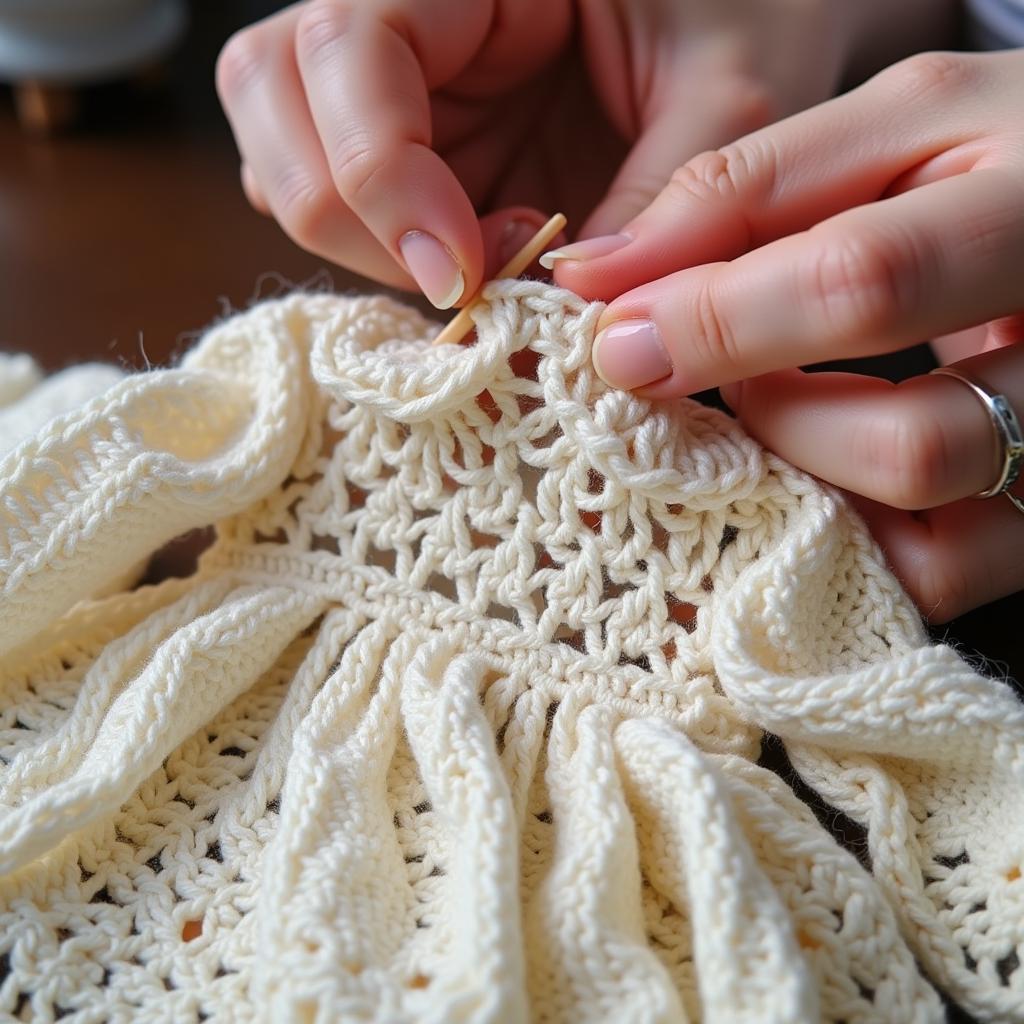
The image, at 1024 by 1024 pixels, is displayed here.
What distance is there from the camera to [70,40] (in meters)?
1.39

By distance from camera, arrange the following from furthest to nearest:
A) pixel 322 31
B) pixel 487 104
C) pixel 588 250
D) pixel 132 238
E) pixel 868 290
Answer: pixel 132 238
pixel 487 104
pixel 322 31
pixel 588 250
pixel 868 290

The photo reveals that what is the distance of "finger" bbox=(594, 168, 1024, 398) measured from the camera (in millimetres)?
554

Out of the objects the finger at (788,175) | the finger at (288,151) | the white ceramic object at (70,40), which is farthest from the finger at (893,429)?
the white ceramic object at (70,40)

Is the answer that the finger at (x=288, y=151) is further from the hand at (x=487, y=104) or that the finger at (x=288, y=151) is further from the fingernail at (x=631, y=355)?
the fingernail at (x=631, y=355)

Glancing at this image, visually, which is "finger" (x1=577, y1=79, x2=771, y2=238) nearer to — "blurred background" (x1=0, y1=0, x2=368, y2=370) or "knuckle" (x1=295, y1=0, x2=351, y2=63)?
"knuckle" (x1=295, y1=0, x2=351, y2=63)

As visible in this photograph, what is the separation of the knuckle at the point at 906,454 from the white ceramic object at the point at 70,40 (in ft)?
4.16

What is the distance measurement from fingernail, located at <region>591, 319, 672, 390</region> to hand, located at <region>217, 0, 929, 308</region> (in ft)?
0.44

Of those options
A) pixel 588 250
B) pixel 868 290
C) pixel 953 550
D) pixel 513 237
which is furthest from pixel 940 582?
pixel 513 237

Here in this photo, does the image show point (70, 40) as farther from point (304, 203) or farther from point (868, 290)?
point (868, 290)

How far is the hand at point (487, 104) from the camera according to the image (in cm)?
69

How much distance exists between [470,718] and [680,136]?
1.76 feet

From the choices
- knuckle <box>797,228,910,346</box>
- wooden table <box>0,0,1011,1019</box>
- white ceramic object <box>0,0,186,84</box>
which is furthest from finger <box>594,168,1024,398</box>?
white ceramic object <box>0,0,186,84</box>

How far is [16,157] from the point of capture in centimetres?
133

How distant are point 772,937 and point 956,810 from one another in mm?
178
